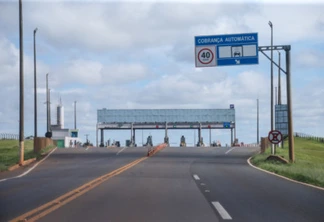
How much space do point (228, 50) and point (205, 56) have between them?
4.75 feet

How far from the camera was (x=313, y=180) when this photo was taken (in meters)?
22.3

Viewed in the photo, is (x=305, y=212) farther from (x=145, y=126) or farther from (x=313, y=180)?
(x=145, y=126)

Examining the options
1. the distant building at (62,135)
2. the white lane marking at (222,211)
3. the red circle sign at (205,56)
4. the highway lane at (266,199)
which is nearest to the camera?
the white lane marking at (222,211)

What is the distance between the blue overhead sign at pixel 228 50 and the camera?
113 feet

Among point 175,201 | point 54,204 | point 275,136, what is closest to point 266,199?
point 175,201

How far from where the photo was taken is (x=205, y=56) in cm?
3466

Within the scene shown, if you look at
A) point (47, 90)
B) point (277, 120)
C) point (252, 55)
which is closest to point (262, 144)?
point (277, 120)

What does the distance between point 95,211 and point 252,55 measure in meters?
22.9

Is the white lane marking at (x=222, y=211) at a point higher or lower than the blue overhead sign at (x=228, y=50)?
lower

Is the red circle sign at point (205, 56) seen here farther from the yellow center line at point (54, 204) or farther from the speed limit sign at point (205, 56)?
the yellow center line at point (54, 204)

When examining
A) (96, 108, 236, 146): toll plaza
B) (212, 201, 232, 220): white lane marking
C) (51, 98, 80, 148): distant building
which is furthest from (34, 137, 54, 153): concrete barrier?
(96, 108, 236, 146): toll plaza

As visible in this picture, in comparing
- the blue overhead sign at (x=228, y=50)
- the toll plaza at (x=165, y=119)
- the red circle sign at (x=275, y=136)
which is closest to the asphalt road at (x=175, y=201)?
the blue overhead sign at (x=228, y=50)

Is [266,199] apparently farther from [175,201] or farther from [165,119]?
[165,119]

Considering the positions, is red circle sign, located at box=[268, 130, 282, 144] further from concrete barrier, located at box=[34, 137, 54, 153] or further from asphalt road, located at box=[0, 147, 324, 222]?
concrete barrier, located at box=[34, 137, 54, 153]
